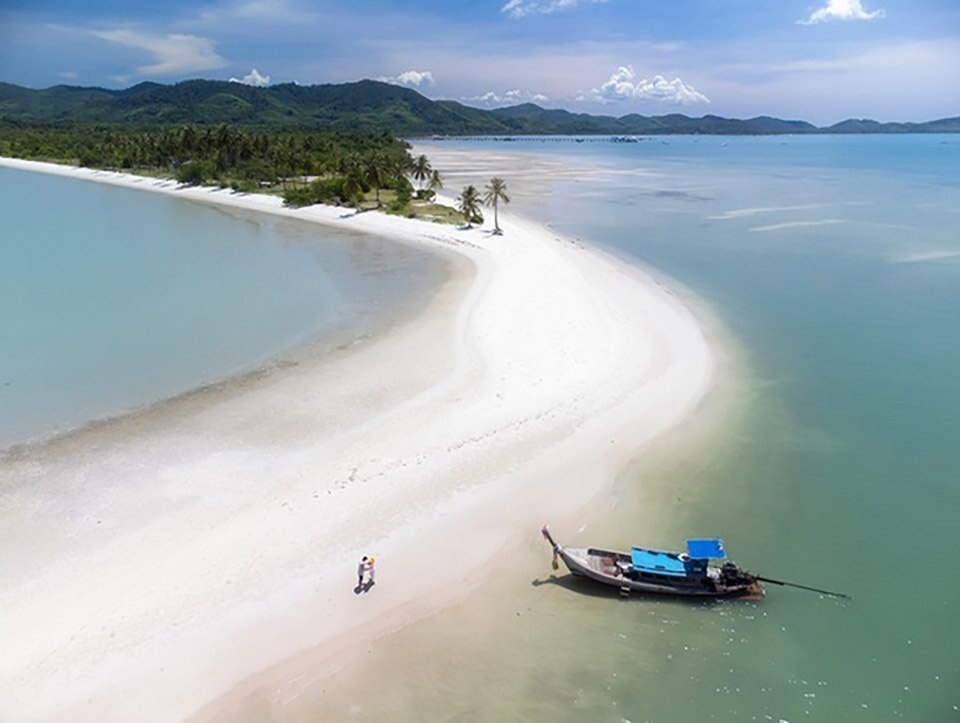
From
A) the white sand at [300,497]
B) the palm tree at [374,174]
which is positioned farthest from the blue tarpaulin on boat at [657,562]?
the palm tree at [374,174]

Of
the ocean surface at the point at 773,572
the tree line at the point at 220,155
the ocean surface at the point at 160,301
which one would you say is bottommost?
the ocean surface at the point at 773,572

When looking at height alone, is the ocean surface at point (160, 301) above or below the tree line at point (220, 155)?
below

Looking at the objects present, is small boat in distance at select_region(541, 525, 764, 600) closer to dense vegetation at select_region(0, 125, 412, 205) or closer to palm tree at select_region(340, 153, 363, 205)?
palm tree at select_region(340, 153, 363, 205)

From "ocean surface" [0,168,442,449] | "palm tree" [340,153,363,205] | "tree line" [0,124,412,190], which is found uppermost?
"tree line" [0,124,412,190]

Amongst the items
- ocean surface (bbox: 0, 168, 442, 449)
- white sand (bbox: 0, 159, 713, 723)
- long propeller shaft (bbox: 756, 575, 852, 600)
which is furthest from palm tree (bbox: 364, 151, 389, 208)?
long propeller shaft (bbox: 756, 575, 852, 600)

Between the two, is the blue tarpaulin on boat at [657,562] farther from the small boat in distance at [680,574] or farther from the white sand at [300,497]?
the white sand at [300,497]

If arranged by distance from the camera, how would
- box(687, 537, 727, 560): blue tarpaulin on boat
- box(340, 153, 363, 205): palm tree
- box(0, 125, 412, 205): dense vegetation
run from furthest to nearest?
1. box(0, 125, 412, 205): dense vegetation
2. box(340, 153, 363, 205): palm tree
3. box(687, 537, 727, 560): blue tarpaulin on boat

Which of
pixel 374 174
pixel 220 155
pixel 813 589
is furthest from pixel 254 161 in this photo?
pixel 813 589

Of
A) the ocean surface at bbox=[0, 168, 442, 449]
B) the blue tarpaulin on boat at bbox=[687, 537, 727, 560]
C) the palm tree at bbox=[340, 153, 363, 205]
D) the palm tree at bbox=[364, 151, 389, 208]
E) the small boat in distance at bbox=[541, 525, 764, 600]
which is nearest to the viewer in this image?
the blue tarpaulin on boat at bbox=[687, 537, 727, 560]
